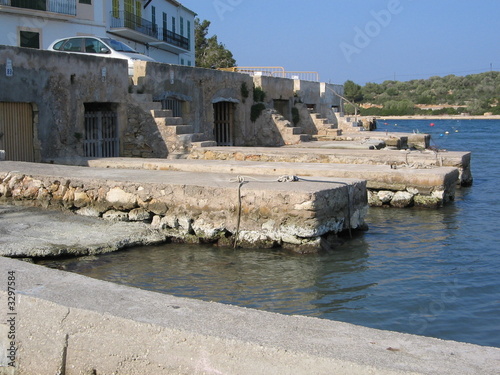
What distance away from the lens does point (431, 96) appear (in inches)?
3866

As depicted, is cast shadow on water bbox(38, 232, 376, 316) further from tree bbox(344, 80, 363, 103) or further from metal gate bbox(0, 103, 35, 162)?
tree bbox(344, 80, 363, 103)

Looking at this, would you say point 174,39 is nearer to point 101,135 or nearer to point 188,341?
point 101,135

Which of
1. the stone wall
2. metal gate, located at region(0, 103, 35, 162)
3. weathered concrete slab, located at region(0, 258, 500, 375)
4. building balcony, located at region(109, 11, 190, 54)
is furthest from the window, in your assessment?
weathered concrete slab, located at region(0, 258, 500, 375)

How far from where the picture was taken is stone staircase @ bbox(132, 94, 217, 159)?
48.2ft

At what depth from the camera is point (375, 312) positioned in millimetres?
5895

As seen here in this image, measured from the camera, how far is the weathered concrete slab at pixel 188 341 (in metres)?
2.96

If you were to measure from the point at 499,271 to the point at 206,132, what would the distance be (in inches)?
473

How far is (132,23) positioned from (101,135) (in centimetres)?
2093

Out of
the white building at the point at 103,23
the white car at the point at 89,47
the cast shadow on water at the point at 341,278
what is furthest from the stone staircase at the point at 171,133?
the white building at the point at 103,23

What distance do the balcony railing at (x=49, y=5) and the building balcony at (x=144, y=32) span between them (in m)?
2.58

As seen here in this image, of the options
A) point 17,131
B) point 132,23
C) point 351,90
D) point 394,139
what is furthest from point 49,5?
point 351,90

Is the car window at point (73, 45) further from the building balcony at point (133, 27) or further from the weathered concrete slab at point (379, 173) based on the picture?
the building balcony at point (133, 27)

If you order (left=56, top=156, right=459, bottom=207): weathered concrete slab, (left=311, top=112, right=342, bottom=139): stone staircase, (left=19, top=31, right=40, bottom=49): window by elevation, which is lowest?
(left=56, top=156, right=459, bottom=207): weathered concrete slab

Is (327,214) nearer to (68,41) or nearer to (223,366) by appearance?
(223,366)
